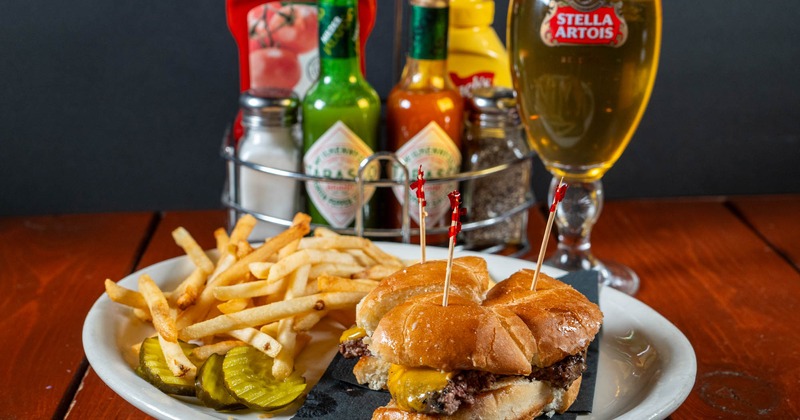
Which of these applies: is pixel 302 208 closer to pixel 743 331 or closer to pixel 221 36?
pixel 221 36

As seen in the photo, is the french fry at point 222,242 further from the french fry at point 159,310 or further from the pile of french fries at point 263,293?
the french fry at point 159,310

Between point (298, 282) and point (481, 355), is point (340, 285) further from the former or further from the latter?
point (481, 355)

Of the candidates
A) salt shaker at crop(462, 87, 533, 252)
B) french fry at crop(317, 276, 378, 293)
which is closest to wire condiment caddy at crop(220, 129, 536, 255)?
salt shaker at crop(462, 87, 533, 252)

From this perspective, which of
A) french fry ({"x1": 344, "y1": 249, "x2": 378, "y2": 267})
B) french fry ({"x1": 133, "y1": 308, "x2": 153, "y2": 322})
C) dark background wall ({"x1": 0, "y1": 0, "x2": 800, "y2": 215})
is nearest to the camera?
french fry ({"x1": 133, "y1": 308, "x2": 153, "y2": 322})

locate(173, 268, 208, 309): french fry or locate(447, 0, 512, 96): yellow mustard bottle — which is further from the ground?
locate(447, 0, 512, 96): yellow mustard bottle

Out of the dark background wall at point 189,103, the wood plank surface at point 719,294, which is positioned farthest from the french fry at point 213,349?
the dark background wall at point 189,103

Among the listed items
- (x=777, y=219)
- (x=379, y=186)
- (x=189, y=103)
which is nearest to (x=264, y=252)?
(x=379, y=186)

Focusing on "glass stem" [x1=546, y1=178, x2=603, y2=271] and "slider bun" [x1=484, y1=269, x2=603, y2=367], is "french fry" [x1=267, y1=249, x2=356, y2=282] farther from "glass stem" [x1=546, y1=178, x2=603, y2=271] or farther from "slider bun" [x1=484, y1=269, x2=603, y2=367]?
"glass stem" [x1=546, y1=178, x2=603, y2=271]
